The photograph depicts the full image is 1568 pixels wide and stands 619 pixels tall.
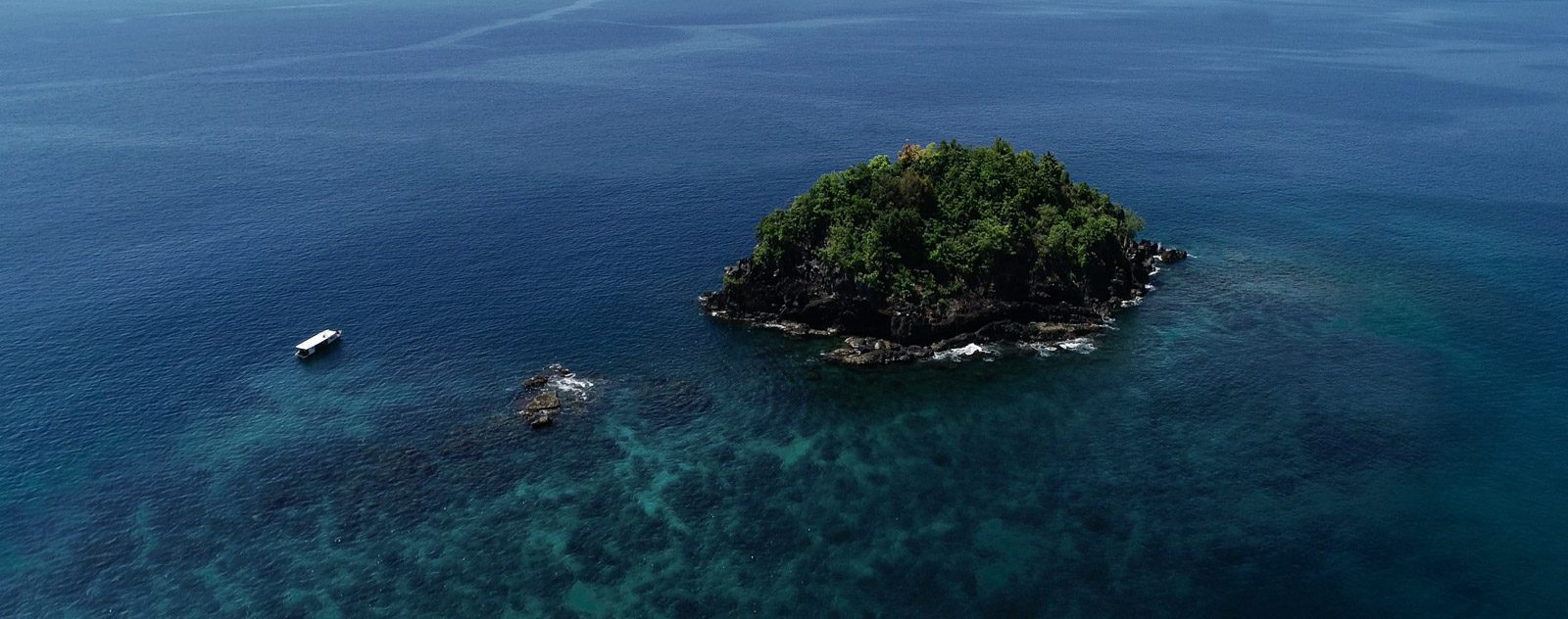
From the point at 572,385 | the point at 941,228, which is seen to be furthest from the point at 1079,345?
the point at 572,385

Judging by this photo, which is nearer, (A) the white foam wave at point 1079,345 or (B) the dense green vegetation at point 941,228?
(A) the white foam wave at point 1079,345

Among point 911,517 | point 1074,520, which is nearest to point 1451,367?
point 1074,520

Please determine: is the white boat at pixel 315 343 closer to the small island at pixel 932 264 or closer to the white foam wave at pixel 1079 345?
the small island at pixel 932 264

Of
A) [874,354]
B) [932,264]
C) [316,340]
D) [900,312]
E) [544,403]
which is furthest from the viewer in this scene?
[932,264]

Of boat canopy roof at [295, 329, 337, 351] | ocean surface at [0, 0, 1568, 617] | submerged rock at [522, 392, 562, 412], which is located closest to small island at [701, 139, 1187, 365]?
ocean surface at [0, 0, 1568, 617]

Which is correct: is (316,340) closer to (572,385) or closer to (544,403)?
(544,403)

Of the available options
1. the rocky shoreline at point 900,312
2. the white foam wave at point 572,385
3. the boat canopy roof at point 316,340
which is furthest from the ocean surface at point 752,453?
the rocky shoreline at point 900,312

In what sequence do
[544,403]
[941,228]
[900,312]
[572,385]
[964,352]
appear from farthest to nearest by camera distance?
[941,228] < [900,312] < [964,352] < [572,385] < [544,403]
